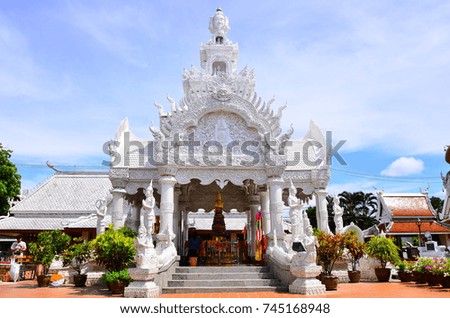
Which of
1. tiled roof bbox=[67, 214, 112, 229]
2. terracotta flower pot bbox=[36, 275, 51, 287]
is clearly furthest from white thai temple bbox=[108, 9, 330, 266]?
tiled roof bbox=[67, 214, 112, 229]

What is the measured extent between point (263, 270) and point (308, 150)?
17.3ft

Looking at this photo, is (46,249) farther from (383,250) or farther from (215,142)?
(383,250)

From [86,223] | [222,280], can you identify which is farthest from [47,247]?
[86,223]

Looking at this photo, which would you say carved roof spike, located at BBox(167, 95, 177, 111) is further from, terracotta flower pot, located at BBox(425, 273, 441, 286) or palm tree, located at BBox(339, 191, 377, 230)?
palm tree, located at BBox(339, 191, 377, 230)

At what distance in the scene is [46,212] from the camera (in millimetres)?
25109

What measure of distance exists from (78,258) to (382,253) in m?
10.2

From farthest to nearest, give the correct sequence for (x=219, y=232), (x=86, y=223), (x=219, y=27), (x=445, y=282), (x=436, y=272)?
1. (x=86, y=223)
2. (x=219, y=27)
3. (x=219, y=232)
4. (x=436, y=272)
5. (x=445, y=282)

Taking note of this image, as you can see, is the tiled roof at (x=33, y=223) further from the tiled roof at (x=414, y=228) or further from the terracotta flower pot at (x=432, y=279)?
the tiled roof at (x=414, y=228)

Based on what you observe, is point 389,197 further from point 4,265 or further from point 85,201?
point 4,265

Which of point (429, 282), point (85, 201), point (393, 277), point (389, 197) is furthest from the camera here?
point (389, 197)

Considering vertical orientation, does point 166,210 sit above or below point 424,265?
above

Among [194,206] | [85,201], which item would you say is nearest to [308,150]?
[194,206]

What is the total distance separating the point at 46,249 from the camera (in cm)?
1111
